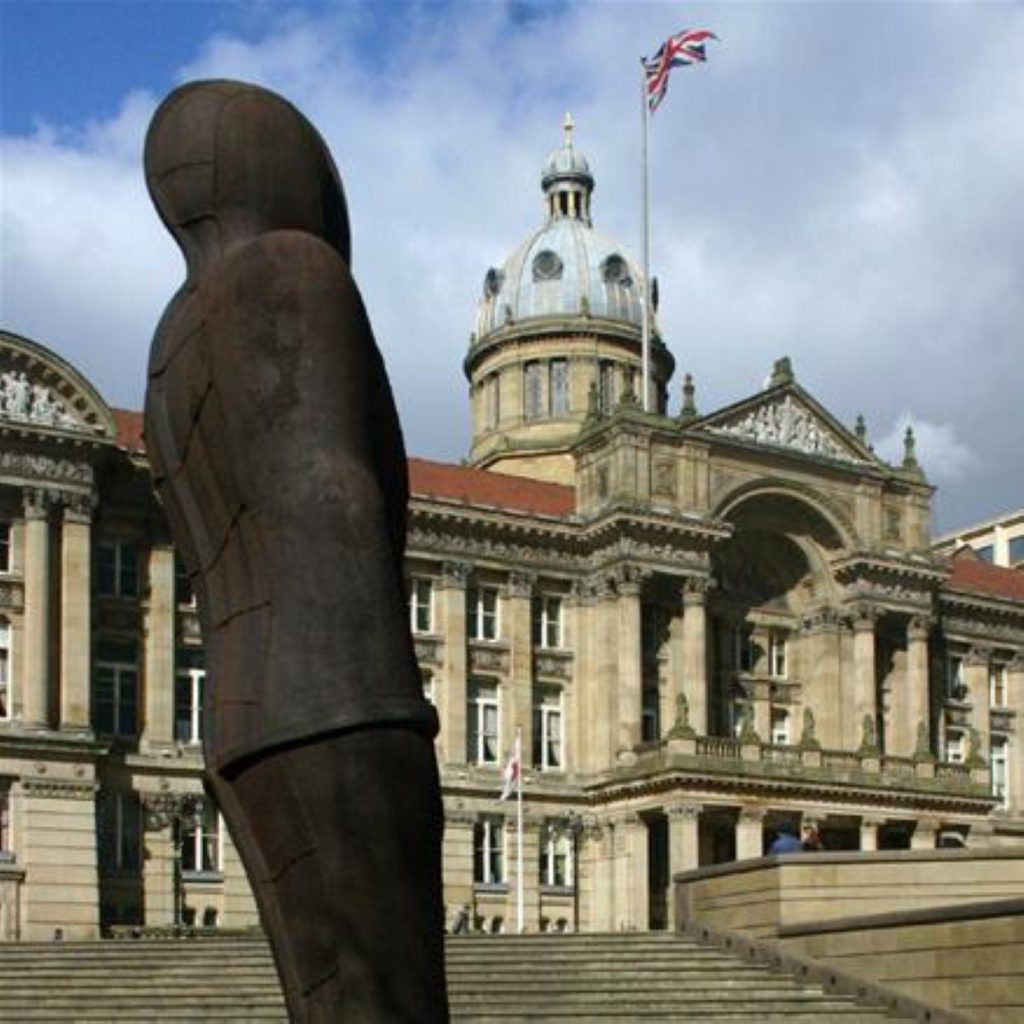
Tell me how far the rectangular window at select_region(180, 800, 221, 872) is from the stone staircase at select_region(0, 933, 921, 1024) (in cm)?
1893

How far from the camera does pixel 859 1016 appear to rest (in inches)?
1090

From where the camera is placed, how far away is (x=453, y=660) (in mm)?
59250

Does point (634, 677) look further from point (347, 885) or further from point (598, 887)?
point (347, 885)

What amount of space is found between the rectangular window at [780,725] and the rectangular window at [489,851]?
10.7 metres

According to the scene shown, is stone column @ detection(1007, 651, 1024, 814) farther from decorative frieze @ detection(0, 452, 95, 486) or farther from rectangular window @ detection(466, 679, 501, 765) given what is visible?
decorative frieze @ detection(0, 452, 95, 486)

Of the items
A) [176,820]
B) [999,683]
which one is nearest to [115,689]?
[176,820]

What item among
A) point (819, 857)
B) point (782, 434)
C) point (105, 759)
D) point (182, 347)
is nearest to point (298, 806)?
point (182, 347)

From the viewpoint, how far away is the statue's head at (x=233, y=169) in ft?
24.8

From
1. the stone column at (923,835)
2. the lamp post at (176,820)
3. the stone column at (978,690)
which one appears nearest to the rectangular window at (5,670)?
the lamp post at (176,820)

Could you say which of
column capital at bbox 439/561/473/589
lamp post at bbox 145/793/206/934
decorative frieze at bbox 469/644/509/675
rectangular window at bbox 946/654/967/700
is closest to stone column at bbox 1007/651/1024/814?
rectangular window at bbox 946/654/967/700

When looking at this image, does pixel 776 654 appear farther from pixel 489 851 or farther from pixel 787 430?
pixel 489 851

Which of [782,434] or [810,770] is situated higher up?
[782,434]

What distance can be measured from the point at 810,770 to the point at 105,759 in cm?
1971

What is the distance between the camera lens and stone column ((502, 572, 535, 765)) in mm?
60250
